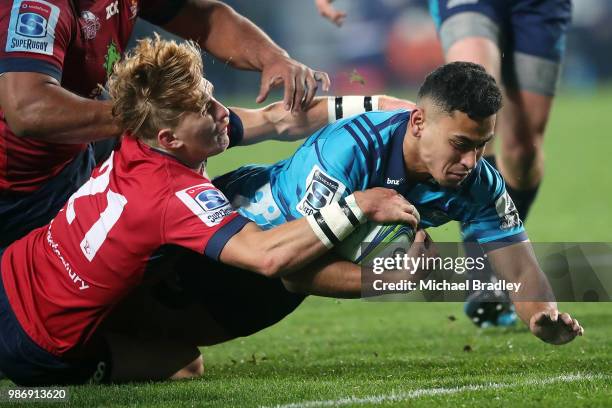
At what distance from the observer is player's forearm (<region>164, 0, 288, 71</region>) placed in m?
6.46

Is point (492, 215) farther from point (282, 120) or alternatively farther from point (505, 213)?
point (282, 120)

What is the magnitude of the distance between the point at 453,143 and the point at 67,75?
2086 mm

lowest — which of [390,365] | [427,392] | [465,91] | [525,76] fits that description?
[390,365]

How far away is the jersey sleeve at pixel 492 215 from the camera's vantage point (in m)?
5.44

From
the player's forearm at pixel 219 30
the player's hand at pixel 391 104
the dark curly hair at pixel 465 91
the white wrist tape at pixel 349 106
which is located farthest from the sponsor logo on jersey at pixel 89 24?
the dark curly hair at pixel 465 91

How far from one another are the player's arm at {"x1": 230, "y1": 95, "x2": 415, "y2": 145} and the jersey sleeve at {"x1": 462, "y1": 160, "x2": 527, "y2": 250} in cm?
77

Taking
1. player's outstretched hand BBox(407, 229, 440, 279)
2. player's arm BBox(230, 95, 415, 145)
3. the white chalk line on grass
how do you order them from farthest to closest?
player's arm BBox(230, 95, 415, 145) → player's outstretched hand BBox(407, 229, 440, 279) → the white chalk line on grass

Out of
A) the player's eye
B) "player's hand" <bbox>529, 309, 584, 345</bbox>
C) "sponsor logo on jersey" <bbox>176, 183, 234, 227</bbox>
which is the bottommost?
"player's hand" <bbox>529, 309, 584, 345</bbox>

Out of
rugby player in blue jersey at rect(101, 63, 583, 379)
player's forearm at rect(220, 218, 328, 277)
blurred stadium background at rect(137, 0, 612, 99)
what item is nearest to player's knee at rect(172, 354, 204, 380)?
rugby player in blue jersey at rect(101, 63, 583, 379)

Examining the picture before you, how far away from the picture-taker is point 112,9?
601cm

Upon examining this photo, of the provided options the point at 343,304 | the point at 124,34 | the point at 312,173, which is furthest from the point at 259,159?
the point at 312,173

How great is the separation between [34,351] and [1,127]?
1.24 m

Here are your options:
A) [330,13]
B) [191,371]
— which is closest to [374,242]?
[191,371]

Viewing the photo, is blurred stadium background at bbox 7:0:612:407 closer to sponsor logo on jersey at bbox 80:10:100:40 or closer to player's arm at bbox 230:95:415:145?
player's arm at bbox 230:95:415:145
